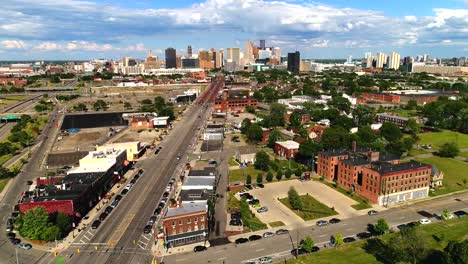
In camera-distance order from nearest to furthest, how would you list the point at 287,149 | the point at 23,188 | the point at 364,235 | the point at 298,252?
1. the point at 298,252
2. the point at 364,235
3. the point at 23,188
4. the point at 287,149

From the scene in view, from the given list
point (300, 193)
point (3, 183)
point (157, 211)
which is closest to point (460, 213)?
point (300, 193)

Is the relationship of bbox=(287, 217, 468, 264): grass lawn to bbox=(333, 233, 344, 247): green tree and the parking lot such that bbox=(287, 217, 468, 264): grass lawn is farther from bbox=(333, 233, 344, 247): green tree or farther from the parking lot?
the parking lot

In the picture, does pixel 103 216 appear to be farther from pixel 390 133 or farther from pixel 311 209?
pixel 390 133

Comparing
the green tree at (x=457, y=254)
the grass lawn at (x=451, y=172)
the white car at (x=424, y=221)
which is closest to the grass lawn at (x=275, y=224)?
the white car at (x=424, y=221)

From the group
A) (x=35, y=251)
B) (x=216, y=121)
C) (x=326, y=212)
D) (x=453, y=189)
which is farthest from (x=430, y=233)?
(x=216, y=121)

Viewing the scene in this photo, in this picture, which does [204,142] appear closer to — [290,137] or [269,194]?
[290,137]
